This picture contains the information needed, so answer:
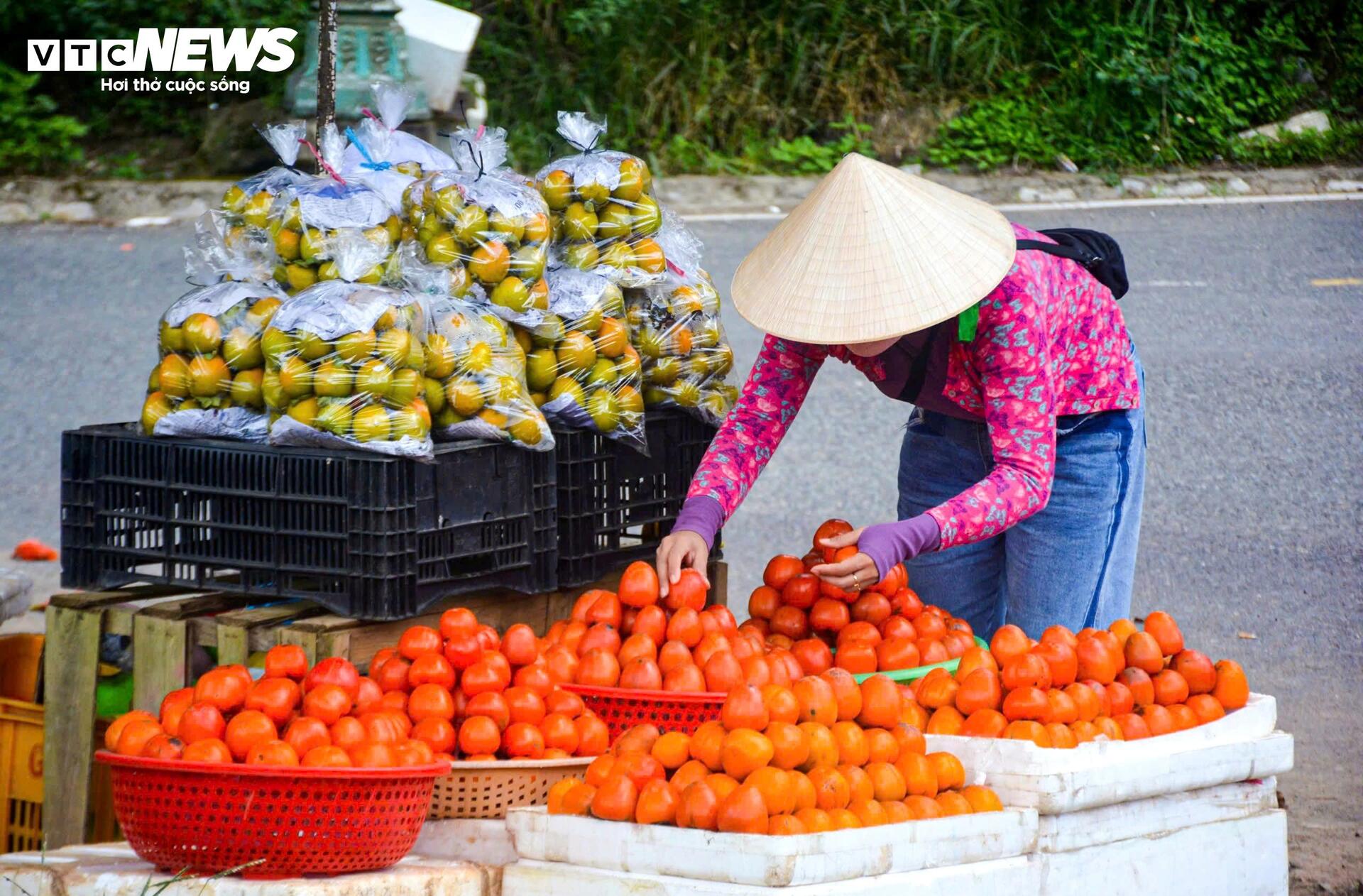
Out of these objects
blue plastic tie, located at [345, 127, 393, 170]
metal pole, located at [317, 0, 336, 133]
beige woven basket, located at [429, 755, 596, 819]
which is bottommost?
beige woven basket, located at [429, 755, 596, 819]

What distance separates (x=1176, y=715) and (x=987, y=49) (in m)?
10.2

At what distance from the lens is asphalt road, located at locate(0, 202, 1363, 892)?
5.48 metres

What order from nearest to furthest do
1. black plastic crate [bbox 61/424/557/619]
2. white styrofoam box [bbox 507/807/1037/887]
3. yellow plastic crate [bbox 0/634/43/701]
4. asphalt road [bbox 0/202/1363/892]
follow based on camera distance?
white styrofoam box [bbox 507/807/1037/887]
black plastic crate [bbox 61/424/557/619]
yellow plastic crate [bbox 0/634/43/701]
asphalt road [bbox 0/202/1363/892]

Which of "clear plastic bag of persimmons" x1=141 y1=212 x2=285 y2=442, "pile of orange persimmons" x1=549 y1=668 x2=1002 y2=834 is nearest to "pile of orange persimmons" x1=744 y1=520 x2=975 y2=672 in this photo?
"pile of orange persimmons" x1=549 y1=668 x2=1002 y2=834

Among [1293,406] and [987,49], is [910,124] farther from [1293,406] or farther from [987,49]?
[1293,406]

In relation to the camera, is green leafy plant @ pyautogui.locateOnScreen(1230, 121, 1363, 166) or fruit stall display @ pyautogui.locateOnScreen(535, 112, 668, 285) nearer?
fruit stall display @ pyautogui.locateOnScreen(535, 112, 668, 285)

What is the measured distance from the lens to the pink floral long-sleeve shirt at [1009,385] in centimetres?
321

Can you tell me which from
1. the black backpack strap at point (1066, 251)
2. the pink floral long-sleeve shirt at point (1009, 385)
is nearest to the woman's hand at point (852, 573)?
the pink floral long-sleeve shirt at point (1009, 385)

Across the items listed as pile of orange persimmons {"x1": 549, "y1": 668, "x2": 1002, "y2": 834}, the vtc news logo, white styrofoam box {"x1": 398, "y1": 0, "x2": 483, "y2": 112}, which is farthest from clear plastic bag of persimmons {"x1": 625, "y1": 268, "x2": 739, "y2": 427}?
the vtc news logo

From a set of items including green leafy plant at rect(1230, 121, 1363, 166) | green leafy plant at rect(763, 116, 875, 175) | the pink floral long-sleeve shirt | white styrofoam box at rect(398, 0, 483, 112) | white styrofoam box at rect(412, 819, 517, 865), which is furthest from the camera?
green leafy plant at rect(763, 116, 875, 175)

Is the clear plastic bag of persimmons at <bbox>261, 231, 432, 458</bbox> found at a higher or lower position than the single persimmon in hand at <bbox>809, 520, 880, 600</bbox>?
higher

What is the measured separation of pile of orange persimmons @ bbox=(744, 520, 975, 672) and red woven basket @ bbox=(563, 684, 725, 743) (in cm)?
34

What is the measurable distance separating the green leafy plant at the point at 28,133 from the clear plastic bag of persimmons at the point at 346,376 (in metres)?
9.49

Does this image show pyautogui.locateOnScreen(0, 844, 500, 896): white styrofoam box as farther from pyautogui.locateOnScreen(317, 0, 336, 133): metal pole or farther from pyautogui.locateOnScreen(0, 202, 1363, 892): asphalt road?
pyautogui.locateOnScreen(0, 202, 1363, 892): asphalt road
